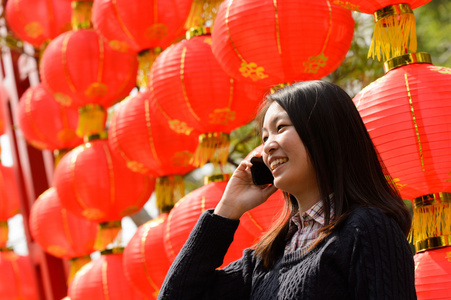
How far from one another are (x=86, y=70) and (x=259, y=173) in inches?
86.5

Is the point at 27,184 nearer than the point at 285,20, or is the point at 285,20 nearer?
the point at 285,20

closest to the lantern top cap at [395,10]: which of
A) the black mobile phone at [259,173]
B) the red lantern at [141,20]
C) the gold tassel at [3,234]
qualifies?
the black mobile phone at [259,173]

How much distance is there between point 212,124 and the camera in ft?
8.80

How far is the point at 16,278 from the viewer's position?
463 centimetres

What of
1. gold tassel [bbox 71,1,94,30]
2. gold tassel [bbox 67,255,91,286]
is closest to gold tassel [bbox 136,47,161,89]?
gold tassel [bbox 71,1,94,30]

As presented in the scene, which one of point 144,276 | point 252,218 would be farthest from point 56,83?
point 252,218

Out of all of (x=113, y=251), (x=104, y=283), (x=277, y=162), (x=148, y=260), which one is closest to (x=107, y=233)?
(x=113, y=251)

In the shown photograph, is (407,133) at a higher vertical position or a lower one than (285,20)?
lower

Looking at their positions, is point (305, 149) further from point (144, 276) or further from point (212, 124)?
point (144, 276)

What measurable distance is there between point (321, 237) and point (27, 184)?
4.51 meters

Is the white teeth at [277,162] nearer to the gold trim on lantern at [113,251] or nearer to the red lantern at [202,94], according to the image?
the red lantern at [202,94]

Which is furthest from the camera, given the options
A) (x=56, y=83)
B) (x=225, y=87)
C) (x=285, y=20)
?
(x=56, y=83)

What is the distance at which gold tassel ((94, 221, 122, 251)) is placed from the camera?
3.65 metres

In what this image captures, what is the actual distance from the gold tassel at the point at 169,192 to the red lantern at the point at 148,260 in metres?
0.15
